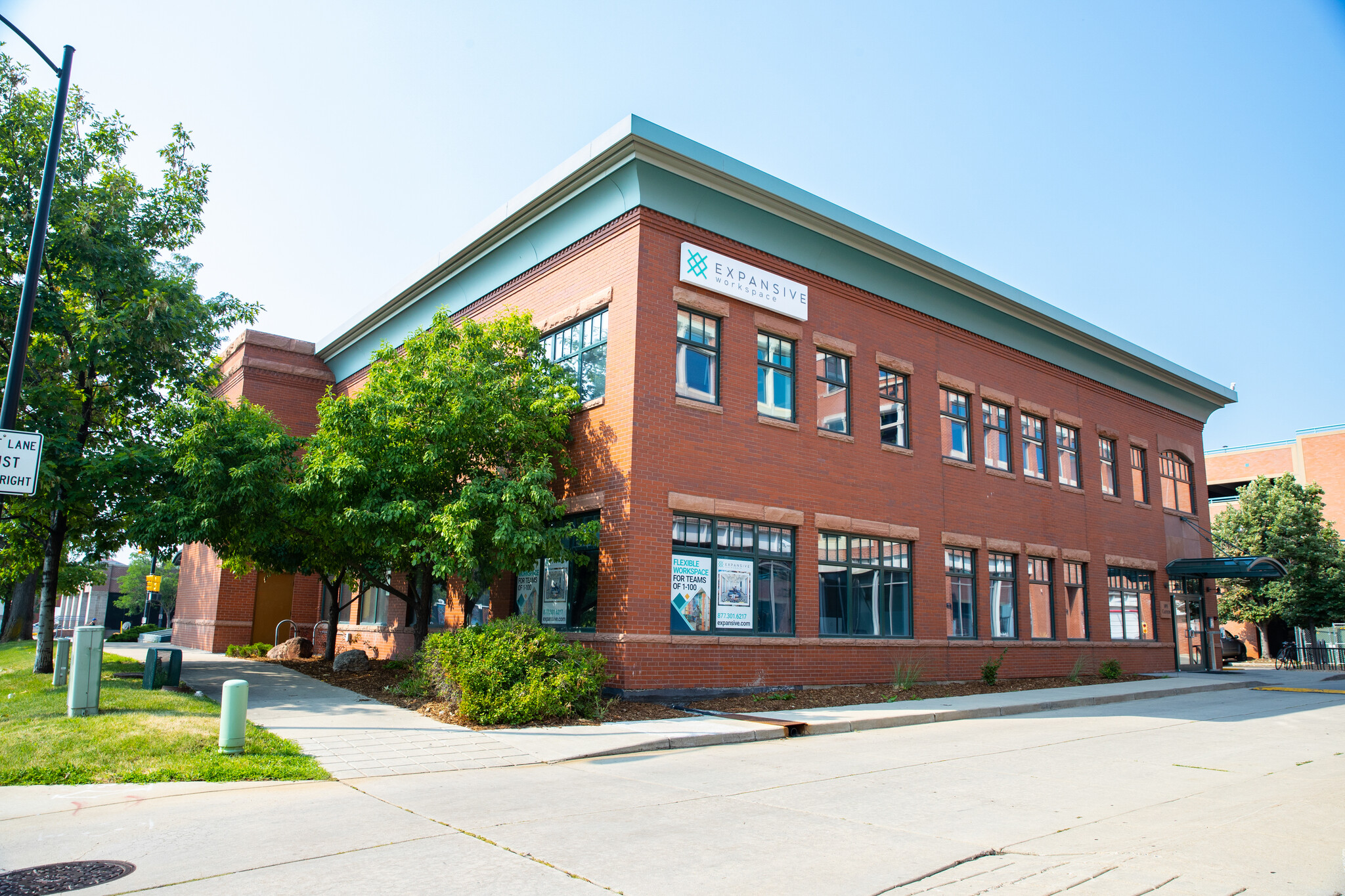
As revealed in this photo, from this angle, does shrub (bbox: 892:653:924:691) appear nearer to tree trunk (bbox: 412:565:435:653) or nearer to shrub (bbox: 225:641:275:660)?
tree trunk (bbox: 412:565:435:653)

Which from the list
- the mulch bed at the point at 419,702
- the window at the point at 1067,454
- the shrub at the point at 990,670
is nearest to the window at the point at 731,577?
the mulch bed at the point at 419,702

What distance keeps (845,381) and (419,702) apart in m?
11.1

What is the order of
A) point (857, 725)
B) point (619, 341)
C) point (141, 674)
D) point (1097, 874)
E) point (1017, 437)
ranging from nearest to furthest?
point (1097, 874) → point (857, 725) → point (619, 341) → point (141, 674) → point (1017, 437)

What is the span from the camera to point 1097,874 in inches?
231

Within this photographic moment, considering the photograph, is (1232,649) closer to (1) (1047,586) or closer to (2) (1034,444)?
(1) (1047,586)

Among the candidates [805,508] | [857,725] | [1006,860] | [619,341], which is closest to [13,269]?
[619,341]

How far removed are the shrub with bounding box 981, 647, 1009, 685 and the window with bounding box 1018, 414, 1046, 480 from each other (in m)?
5.39

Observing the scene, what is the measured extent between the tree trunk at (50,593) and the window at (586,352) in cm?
988

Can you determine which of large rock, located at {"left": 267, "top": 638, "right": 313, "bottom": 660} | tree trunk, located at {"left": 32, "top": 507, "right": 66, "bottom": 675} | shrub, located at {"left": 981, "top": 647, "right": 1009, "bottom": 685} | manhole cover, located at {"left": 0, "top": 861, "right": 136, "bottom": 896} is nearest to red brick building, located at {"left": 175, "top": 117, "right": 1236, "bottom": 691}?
shrub, located at {"left": 981, "top": 647, "right": 1009, "bottom": 685}

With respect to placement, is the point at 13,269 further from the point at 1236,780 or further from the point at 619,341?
the point at 1236,780

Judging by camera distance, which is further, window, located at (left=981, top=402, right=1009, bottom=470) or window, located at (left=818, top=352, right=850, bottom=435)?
window, located at (left=981, top=402, right=1009, bottom=470)

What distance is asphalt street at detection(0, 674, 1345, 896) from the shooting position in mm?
5715

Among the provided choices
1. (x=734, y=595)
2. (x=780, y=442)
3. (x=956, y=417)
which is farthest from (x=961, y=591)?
(x=734, y=595)

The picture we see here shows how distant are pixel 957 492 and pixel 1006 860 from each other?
16.6 m
